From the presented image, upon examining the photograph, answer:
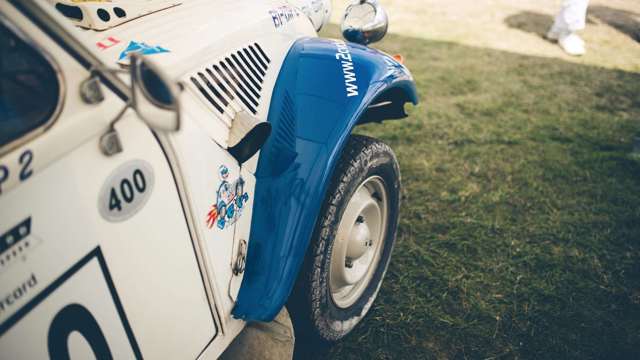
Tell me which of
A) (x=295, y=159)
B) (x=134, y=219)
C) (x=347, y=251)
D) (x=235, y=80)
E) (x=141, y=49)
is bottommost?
(x=347, y=251)

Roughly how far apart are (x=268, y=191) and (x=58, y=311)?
0.71 meters

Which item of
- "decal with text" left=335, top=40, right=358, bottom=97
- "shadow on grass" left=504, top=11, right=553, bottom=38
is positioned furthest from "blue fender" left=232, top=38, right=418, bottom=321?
"shadow on grass" left=504, top=11, right=553, bottom=38

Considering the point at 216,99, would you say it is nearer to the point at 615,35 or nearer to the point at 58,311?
the point at 58,311

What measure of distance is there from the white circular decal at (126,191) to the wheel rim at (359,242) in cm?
90

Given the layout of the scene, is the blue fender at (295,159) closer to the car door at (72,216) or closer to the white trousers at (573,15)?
the car door at (72,216)

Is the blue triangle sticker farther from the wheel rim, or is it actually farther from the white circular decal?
the wheel rim

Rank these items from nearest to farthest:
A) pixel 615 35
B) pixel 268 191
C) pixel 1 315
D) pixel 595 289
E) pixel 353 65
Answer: pixel 1 315
pixel 268 191
pixel 353 65
pixel 595 289
pixel 615 35

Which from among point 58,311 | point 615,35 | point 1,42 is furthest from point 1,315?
point 615,35

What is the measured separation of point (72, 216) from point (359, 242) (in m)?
1.25

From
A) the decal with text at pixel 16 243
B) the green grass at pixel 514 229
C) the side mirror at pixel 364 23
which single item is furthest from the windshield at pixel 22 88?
the side mirror at pixel 364 23

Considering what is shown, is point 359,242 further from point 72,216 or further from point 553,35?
point 553,35

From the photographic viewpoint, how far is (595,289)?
82.3 inches

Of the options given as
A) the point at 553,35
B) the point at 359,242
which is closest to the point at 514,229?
the point at 359,242

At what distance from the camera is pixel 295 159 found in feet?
4.65
